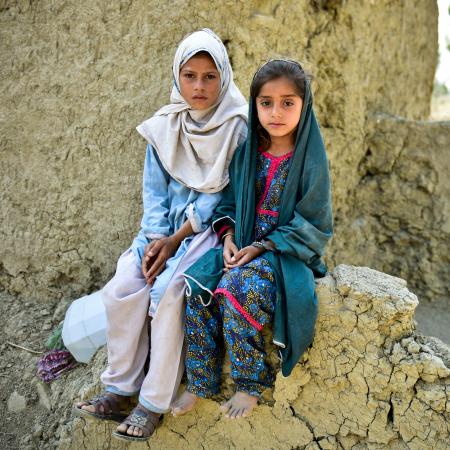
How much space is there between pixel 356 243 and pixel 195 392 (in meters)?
2.16

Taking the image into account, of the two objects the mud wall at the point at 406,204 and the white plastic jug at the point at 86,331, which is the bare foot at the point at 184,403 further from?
the mud wall at the point at 406,204

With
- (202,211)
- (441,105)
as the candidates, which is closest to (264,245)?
(202,211)

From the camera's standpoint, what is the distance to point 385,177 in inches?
164

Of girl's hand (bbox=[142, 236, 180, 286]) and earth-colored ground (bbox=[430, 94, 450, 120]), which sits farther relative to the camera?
earth-colored ground (bbox=[430, 94, 450, 120])

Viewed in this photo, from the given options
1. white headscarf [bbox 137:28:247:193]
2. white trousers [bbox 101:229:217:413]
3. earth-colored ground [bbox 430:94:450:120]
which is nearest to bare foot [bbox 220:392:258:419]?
white trousers [bbox 101:229:217:413]

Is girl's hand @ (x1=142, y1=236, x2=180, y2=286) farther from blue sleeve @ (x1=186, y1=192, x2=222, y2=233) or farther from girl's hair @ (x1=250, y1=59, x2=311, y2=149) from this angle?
girl's hair @ (x1=250, y1=59, x2=311, y2=149)

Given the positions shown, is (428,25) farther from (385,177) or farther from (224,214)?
(224,214)

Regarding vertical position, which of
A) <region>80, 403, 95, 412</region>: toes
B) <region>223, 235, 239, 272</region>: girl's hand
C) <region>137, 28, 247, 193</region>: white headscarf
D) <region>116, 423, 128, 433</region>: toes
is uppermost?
<region>137, 28, 247, 193</region>: white headscarf

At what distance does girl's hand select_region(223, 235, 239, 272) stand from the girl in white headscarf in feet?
0.36

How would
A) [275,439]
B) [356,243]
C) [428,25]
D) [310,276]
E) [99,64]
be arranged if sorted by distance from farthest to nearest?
[428,25] → [356,243] → [99,64] → [275,439] → [310,276]

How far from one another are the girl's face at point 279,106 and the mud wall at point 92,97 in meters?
0.92

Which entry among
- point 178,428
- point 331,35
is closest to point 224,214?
point 178,428

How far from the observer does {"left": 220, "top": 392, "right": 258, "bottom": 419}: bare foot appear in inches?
89.2

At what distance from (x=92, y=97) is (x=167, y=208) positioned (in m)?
1.02
